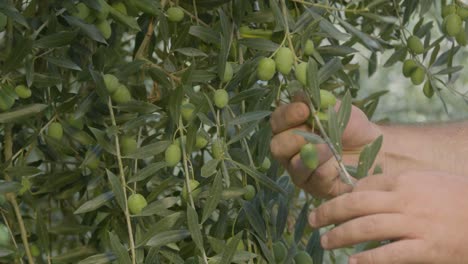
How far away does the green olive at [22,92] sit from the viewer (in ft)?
2.90

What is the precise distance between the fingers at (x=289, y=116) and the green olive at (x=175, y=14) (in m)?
0.14

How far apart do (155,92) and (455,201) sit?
1.39 ft

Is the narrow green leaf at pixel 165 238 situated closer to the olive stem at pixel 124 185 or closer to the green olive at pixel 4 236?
the olive stem at pixel 124 185

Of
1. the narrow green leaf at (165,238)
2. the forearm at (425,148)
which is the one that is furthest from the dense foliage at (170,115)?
the forearm at (425,148)

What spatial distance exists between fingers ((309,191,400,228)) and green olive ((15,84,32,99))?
33 cm

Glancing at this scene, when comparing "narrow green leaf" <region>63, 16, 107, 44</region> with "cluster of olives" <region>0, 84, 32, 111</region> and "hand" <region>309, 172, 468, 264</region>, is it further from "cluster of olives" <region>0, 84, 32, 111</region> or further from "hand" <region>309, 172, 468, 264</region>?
"hand" <region>309, 172, 468, 264</region>

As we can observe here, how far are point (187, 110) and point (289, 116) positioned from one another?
0.10m

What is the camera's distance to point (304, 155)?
812mm

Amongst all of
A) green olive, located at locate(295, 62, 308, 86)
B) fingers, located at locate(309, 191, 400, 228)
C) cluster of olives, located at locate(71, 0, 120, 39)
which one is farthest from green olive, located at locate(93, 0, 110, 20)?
fingers, located at locate(309, 191, 400, 228)

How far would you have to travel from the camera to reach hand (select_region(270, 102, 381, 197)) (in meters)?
0.87

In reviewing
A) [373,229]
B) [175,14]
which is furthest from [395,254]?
Answer: [175,14]

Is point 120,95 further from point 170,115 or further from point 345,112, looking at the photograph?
point 345,112

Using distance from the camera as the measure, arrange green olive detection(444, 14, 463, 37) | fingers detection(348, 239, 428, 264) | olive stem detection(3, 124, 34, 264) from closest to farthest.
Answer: fingers detection(348, 239, 428, 264) < olive stem detection(3, 124, 34, 264) < green olive detection(444, 14, 463, 37)

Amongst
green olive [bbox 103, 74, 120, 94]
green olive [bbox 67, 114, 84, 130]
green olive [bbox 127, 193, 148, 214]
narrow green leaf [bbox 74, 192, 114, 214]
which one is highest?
green olive [bbox 103, 74, 120, 94]
